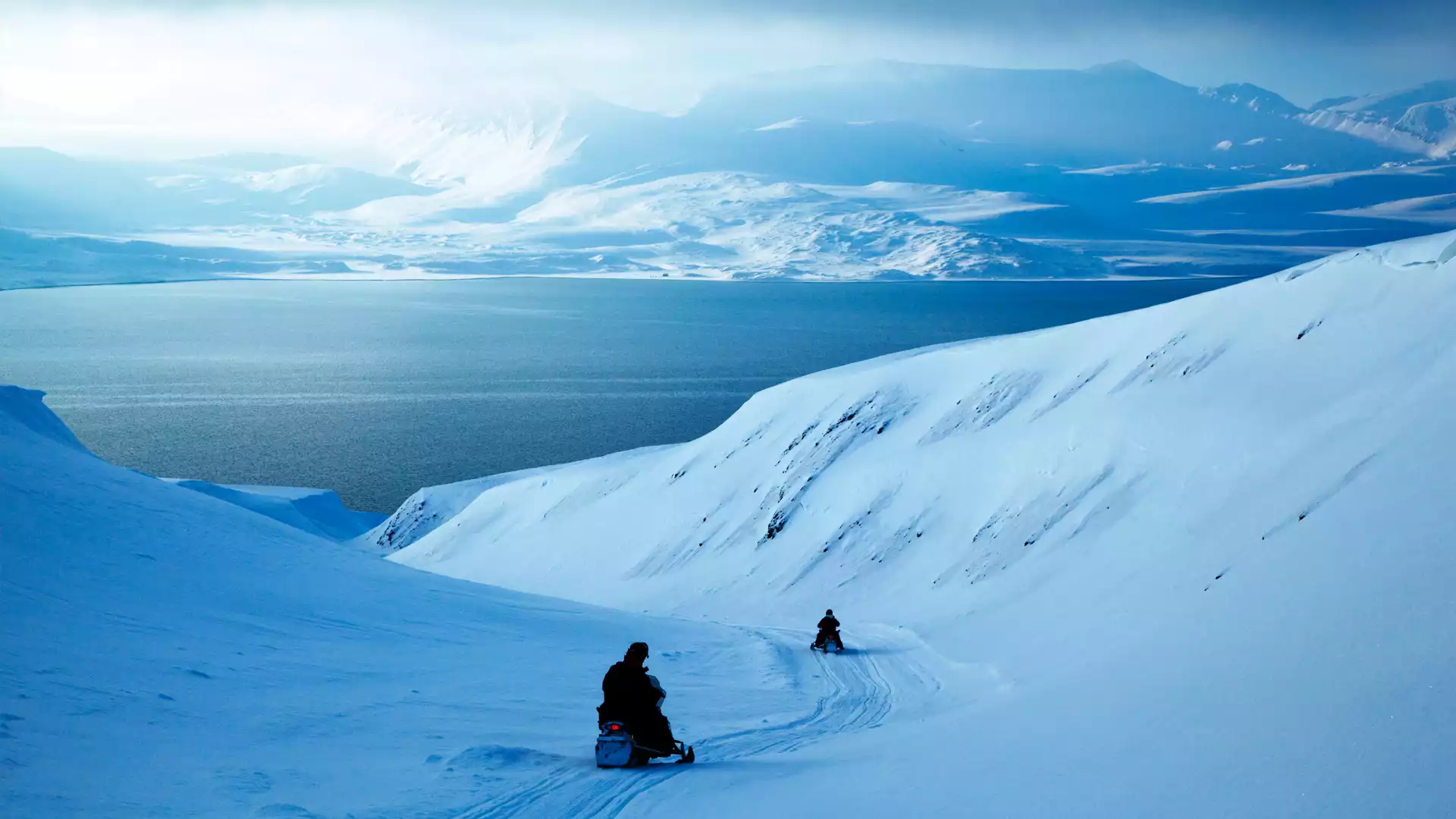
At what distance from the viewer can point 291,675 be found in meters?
12.6

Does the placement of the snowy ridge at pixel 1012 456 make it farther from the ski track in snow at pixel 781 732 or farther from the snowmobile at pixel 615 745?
the snowmobile at pixel 615 745

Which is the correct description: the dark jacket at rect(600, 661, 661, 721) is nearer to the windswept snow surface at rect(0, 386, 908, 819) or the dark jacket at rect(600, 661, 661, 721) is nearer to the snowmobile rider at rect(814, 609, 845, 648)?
the windswept snow surface at rect(0, 386, 908, 819)

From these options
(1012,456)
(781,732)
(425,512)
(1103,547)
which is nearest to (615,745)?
(781,732)

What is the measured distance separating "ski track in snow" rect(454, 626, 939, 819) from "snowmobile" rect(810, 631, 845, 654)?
162 mm

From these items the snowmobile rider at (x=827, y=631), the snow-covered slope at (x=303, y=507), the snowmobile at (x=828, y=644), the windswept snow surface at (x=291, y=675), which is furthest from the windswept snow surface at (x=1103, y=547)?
the snow-covered slope at (x=303, y=507)

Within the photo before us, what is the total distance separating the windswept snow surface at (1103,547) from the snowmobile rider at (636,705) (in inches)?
30.1

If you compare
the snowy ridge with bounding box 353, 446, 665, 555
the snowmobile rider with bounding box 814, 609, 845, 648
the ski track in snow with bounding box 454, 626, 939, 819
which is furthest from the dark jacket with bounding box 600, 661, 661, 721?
the snowy ridge with bounding box 353, 446, 665, 555

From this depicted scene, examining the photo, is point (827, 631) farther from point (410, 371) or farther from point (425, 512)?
point (410, 371)

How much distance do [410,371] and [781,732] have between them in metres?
108

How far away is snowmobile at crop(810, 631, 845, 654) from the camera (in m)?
19.5

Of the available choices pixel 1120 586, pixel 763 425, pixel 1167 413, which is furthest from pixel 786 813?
pixel 763 425

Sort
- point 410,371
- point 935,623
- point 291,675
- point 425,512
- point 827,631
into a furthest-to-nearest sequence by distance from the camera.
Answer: point 410,371 < point 425,512 < point 935,623 < point 827,631 < point 291,675

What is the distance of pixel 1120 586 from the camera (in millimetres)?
19375

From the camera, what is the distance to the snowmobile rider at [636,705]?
385 inches
